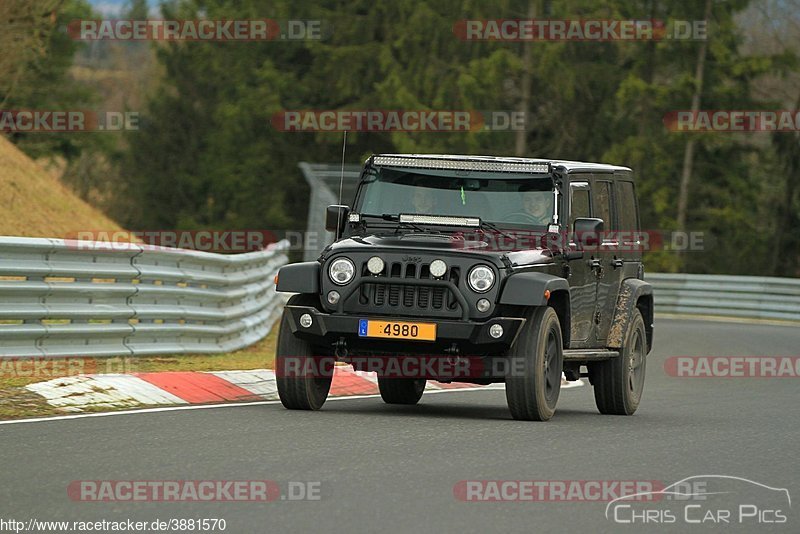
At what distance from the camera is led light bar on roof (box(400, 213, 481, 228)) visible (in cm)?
1235

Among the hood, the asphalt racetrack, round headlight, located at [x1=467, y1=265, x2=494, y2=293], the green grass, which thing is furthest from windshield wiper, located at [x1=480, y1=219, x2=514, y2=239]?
the green grass

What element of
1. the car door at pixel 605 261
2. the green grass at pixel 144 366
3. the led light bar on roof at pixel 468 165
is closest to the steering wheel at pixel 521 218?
the led light bar on roof at pixel 468 165

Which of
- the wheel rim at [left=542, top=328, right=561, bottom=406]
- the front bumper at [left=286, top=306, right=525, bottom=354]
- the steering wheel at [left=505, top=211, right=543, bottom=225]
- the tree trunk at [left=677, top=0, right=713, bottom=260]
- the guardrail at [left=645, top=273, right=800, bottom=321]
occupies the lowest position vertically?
the guardrail at [left=645, top=273, right=800, bottom=321]

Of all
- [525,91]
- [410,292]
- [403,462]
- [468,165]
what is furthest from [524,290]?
[525,91]

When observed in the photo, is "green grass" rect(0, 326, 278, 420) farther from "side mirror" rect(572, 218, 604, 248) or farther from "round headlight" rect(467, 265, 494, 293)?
"side mirror" rect(572, 218, 604, 248)

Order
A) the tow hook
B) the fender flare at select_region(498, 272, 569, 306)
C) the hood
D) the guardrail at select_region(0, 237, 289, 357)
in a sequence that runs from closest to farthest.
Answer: the fender flare at select_region(498, 272, 569, 306) < the hood < the tow hook < the guardrail at select_region(0, 237, 289, 357)

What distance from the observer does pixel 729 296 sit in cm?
3584

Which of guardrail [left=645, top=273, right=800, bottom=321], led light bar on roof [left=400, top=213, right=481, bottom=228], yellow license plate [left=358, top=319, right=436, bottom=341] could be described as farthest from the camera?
guardrail [left=645, top=273, right=800, bottom=321]

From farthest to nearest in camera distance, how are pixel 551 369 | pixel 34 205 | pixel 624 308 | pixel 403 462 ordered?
pixel 34 205 < pixel 624 308 < pixel 551 369 < pixel 403 462

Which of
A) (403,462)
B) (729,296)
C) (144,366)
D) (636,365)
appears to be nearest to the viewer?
(403,462)

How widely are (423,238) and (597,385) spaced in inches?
103

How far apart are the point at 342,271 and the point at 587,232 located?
6.61ft

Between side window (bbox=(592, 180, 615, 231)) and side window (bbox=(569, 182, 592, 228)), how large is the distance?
19 cm

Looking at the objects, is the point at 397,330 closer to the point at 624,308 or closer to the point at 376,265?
the point at 376,265
